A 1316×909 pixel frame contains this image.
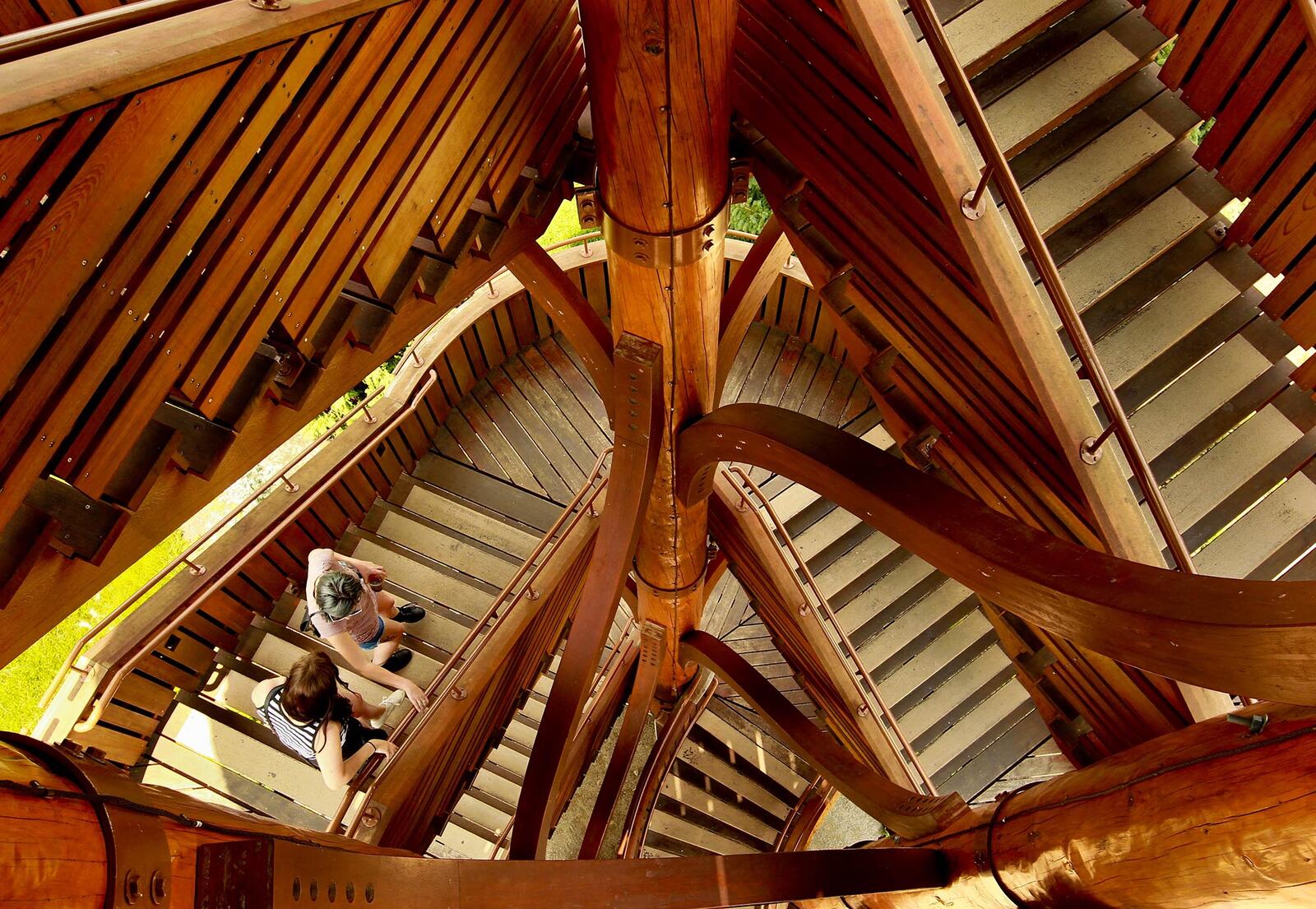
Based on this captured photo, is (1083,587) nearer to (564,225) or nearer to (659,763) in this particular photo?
(659,763)

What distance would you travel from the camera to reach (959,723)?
23.6 feet

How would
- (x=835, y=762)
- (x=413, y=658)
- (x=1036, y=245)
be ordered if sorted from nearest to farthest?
1. (x=1036, y=245)
2. (x=835, y=762)
3. (x=413, y=658)

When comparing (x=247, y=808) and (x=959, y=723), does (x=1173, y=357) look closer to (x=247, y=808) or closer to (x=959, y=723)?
(x=959, y=723)

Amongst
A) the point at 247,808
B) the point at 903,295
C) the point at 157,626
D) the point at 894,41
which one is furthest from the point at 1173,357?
the point at 247,808

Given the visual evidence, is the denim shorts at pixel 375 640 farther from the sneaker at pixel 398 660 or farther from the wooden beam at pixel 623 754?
the wooden beam at pixel 623 754

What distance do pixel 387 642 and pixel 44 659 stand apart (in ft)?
7.31

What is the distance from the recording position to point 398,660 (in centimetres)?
608

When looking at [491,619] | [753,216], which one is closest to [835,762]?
[491,619]

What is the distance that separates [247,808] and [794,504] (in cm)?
421

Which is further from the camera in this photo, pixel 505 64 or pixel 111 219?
pixel 505 64

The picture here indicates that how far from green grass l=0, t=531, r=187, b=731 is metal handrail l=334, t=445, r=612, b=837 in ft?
5.61

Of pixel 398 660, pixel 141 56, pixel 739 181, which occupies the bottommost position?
pixel 398 660

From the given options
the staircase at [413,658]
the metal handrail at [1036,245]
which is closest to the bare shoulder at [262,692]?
the staircase at [413,658]

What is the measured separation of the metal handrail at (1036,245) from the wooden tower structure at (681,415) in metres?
0.02
